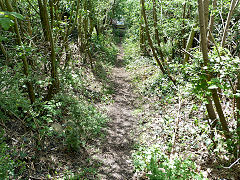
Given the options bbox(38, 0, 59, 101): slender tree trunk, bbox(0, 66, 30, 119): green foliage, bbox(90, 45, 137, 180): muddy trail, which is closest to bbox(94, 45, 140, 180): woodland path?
bbox(90, 45, 137, 180): muddy trail

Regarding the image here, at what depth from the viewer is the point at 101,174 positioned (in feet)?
12.5

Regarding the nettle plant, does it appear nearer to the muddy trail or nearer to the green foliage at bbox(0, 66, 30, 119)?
the muddy trail

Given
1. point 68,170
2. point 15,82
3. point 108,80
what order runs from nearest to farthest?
point 15,82 → point 68,170 → point 108,80

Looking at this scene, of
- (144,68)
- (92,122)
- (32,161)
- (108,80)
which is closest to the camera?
(32,161)

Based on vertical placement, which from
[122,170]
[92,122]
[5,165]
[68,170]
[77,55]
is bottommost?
[122,170]

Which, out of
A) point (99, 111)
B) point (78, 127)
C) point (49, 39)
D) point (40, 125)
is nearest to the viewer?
point (40, 125)

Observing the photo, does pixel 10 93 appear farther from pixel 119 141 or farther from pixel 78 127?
pixel 119 141

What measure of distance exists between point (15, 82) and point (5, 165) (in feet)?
4.60

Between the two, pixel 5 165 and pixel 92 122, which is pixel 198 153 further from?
pixel 5 165

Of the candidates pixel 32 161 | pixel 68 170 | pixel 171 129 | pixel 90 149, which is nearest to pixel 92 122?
pixel 90 149

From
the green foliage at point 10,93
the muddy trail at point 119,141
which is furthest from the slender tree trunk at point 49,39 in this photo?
the muddy trail at point 119,141

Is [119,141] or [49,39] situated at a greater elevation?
[49,39]

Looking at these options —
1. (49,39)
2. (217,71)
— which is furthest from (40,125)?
(217,71)

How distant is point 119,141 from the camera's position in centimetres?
500
